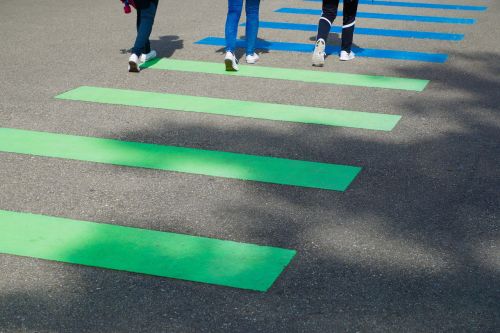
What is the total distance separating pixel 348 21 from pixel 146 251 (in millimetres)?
5753

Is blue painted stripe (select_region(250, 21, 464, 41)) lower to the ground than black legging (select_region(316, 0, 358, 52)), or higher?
lower

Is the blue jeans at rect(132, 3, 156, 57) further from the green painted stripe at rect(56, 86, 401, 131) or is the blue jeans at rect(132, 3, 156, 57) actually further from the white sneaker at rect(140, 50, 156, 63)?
the green painted stripe at rect(56, 86, 401, 131)

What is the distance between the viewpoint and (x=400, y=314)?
150 inches

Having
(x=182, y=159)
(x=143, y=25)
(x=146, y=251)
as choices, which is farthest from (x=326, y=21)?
(x=146, y=251)

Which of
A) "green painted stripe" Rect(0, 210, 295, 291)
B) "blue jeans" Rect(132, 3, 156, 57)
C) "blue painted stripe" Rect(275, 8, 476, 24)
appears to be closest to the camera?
"green painted stripe" Rect(0, 210, 295, 291)

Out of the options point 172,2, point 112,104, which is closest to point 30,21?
point 172,2

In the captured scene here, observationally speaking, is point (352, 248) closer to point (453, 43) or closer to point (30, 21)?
point (453, 43)

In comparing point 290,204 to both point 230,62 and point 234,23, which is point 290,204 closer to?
point 230,62

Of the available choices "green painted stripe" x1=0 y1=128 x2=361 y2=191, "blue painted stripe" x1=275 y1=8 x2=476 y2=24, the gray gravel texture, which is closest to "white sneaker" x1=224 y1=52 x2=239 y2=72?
the gray gravel texture

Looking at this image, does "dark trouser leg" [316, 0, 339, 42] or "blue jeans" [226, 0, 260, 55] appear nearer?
"blue jeans" [226, 0, 260, 55]

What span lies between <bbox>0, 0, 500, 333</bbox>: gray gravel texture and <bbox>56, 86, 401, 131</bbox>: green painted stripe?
18cm

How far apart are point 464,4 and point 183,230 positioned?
11.9m

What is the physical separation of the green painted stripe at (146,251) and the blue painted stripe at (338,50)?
19.8ft

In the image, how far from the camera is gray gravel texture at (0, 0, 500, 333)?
151 inches
